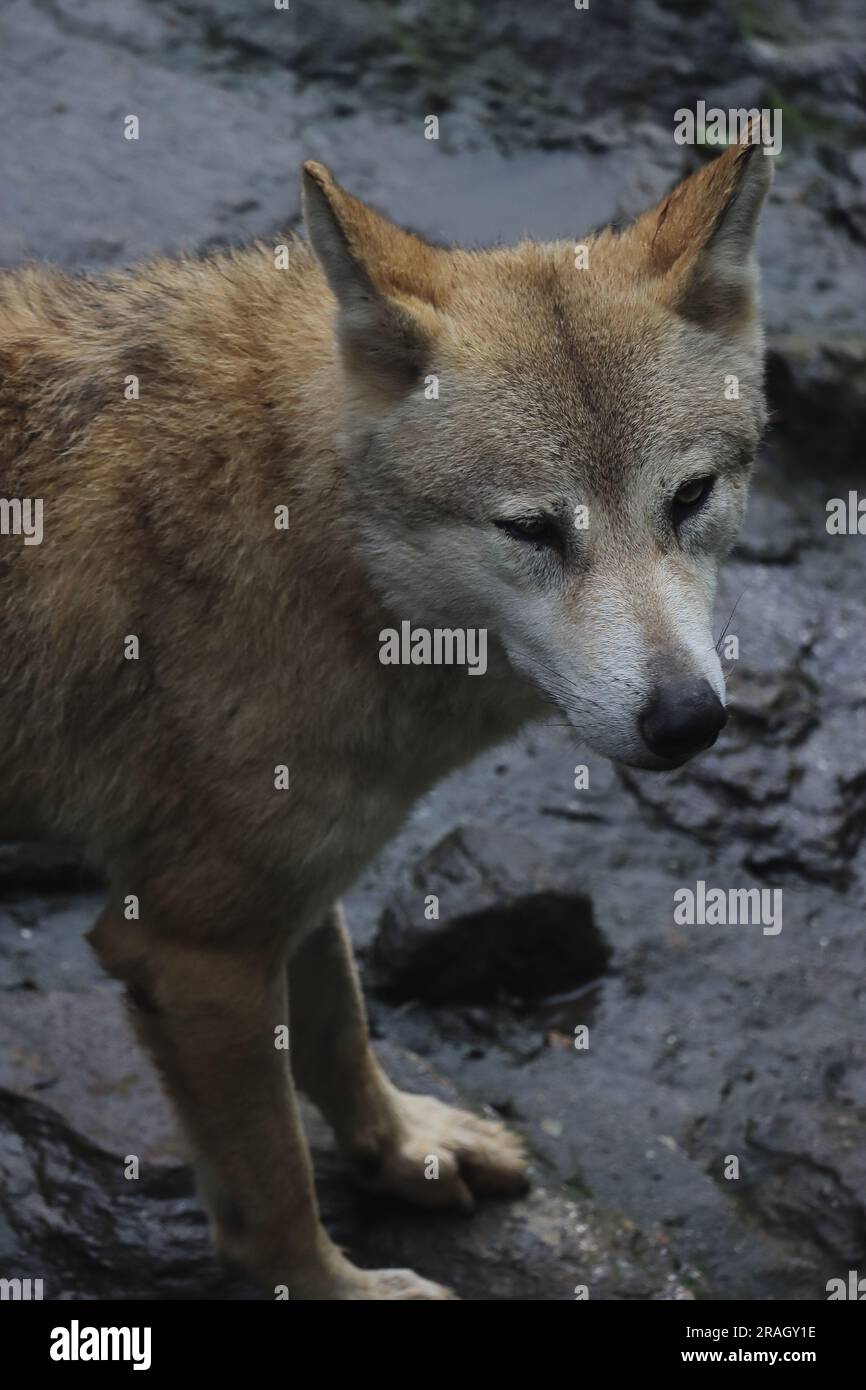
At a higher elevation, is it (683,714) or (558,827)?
(558,827)

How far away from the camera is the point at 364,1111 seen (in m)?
5.88

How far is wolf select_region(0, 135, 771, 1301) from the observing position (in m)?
4.50

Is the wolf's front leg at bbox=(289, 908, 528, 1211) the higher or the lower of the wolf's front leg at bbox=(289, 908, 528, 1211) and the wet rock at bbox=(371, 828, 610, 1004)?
the lower

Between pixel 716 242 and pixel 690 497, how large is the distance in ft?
2.53

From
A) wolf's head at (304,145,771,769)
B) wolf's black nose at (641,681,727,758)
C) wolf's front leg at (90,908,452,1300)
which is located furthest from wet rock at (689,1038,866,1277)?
wolf's black nose at (641,681,727,758)

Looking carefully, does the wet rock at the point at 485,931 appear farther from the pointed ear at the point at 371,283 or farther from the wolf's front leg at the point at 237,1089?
the pointed ear at the point at 371,283

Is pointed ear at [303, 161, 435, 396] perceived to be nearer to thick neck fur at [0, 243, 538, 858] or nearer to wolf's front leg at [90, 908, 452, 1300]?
thick neck fur at [0, 243, 538, 858]

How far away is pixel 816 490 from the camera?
945 cm

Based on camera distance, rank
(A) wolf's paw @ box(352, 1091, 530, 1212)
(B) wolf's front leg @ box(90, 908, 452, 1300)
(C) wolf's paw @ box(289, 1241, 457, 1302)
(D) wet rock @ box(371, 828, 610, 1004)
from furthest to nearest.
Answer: (D) wet rock @ box(371, 828, 610, 1004) → (A) wolf's paw @ box(352, 1091, 530, 1212) → (C) wolf's paw @ box(289, 1241, 457, 1302) → (B) wolf's front leg @ box(90, 908, 452, 1300)

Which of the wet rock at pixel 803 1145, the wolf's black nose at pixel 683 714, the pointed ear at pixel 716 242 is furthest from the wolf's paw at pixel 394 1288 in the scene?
the pointed ear at pixel 716 242

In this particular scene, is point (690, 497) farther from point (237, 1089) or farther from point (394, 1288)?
point (394, 1288)

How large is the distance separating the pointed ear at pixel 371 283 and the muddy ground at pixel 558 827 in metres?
2.49

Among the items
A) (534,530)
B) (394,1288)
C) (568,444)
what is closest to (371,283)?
(568,444)
